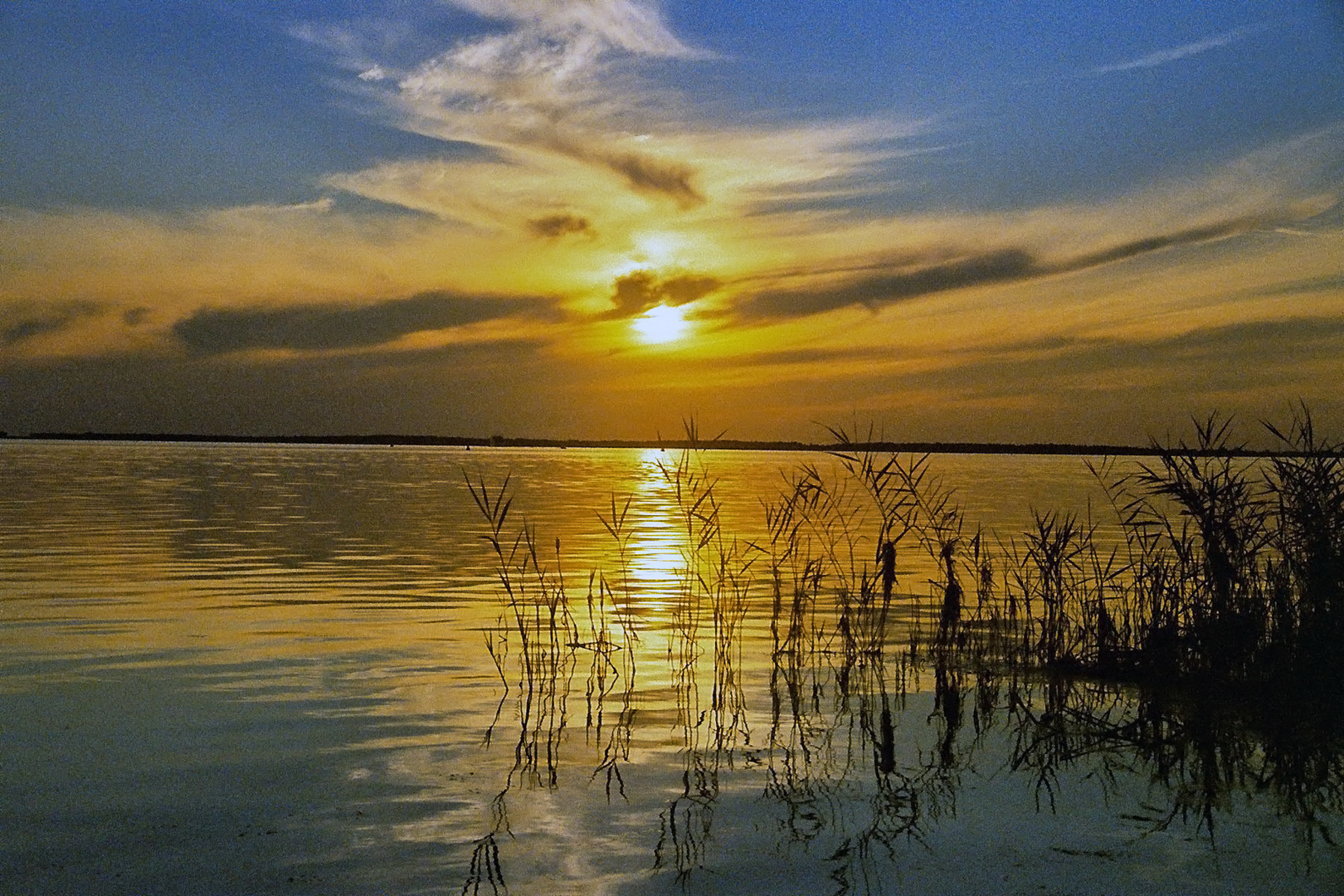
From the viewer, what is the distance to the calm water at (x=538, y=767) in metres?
6.90

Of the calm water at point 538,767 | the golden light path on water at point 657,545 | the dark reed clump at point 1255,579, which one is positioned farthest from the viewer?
the golden light path on water at point 657,545

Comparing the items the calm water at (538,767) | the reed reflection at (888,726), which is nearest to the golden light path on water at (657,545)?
the reed reflection at (888,726)

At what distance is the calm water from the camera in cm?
690

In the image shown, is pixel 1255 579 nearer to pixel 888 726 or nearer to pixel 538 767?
pixel 888 726

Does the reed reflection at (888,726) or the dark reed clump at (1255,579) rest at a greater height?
the dark reed clump at (1255,579)

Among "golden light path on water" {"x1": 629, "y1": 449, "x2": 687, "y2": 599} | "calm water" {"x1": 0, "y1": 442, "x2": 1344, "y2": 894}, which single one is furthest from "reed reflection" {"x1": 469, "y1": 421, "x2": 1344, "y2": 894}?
"golden light path on water" {"x1": 629, "y1": 449, "x2": 687, "y2": 599}

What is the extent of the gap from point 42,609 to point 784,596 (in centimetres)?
1296

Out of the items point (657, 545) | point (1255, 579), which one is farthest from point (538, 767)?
point (657, 545)

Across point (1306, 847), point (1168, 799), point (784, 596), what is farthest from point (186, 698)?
point (784, 596)

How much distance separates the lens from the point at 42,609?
16.5 m

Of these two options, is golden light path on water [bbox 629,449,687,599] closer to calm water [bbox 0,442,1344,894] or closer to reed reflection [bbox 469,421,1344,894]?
reed reflection [bbox 469,421,1344,894]

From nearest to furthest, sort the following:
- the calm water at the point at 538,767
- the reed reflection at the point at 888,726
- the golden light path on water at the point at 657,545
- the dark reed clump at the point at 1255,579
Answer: the calm water at the point at 538,767 < the reed reflection at the point at 888,726 < the dark reed clump at the point at 1255,579 < the golden light path on water at the point at 657,545

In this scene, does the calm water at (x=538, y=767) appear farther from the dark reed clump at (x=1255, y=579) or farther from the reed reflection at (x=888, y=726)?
the dark reed clump at (x=1255, y=579)

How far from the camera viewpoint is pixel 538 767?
921cm
